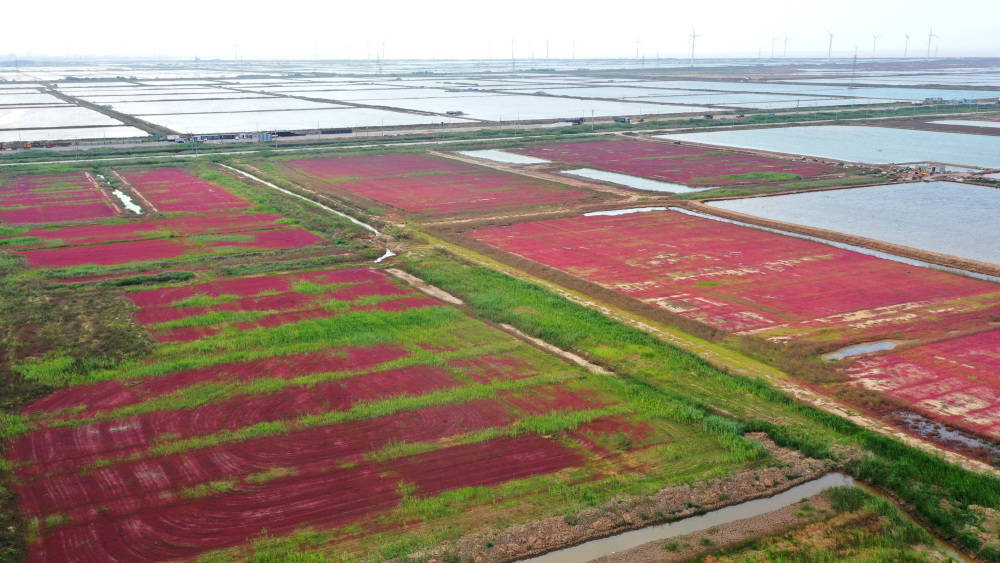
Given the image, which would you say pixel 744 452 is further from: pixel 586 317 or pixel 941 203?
pixel 941 203

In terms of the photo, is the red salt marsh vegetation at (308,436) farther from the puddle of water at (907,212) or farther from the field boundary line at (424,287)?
the puddle of water at (907,212)

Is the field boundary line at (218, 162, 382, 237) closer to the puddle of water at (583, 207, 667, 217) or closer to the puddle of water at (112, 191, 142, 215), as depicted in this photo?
the puddle of water at (112, 191, 142, 215)

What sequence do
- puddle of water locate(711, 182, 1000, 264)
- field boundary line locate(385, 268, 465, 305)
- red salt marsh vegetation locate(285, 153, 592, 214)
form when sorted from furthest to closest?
red salt marsh vegetation locate(285, 153, 592, 214)
puddle of water locate(711, 182, 1000, 264)
field boundary line locate(385, 268, 465, 305)

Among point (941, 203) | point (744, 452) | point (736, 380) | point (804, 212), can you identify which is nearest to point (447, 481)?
point (744, 452)

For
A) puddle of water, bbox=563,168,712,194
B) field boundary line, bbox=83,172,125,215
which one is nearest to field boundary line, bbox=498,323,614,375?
puddle of water, bbox=563,168,712,194

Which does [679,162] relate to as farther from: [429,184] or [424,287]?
[424,287]

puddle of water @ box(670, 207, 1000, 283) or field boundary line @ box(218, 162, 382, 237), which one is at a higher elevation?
field boundary line @ box(218, 162, 382, 237)

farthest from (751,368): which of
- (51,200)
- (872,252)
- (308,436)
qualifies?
(51,200)
